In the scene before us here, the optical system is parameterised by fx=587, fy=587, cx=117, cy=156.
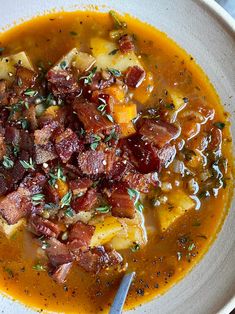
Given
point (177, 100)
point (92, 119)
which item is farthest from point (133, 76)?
point (92, 119)

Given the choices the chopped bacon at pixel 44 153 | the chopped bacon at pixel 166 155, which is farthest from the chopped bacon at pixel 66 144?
the chopped bacon at pixel 166 155

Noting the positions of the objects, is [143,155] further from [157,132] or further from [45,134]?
[45,134]

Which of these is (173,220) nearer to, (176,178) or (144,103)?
(176,178)

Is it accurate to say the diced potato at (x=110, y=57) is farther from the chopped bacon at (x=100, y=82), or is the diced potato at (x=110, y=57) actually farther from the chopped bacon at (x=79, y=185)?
the chopped bacon at (x=79, y=185)

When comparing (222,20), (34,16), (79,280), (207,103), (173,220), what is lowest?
(79,280)

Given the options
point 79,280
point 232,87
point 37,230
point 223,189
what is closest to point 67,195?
point 37,230

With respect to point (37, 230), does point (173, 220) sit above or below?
above
